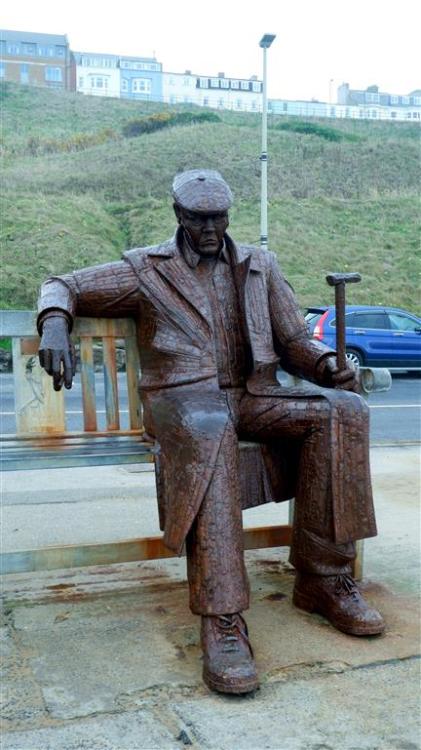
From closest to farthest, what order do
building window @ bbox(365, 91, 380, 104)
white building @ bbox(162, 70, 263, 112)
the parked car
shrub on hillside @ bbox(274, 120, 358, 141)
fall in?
the parked car
shrub on hillside @ bbox(274, 120, 358, 141)
white building @ bbox(162, 70, 263, 112)
building window @ bbox(365, 91, 380, 104)

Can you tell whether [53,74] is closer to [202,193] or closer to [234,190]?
[234,190]

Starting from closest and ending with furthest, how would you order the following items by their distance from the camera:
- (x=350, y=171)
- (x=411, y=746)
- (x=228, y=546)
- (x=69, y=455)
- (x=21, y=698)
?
(x=411, y=746)
(x=21, y=698)
(x=228, y=546)
(x=69, y=455)
(x=350, y=171)

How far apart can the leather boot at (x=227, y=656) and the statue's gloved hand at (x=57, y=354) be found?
34.7 inches

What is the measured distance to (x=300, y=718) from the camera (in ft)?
8.20

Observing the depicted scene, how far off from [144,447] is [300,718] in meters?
1.26

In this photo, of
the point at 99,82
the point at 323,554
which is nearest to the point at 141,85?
the point at 99,82

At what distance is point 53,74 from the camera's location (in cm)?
7888

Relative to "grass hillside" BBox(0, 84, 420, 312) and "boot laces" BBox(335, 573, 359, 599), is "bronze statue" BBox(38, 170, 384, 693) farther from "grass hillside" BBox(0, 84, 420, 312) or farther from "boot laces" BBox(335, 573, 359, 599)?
"grass hillside" BBox(0, 84, 420, 312)

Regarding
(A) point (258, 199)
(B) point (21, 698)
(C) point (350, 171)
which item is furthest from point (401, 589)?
(C) point (350, 171)

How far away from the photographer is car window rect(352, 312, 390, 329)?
1565cm

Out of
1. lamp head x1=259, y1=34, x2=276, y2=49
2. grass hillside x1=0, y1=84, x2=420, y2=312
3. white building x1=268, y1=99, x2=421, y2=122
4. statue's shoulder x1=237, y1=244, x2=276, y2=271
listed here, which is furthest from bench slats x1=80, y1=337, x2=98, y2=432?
white building x1=268, y1=99, x2=421, y2=122

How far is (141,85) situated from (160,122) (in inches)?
1656

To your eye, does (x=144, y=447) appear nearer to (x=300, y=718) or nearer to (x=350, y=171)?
(x=300, y=718)

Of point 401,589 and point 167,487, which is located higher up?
point 167,487
